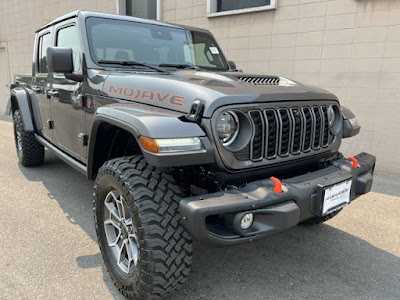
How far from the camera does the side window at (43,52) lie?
14.1 feet

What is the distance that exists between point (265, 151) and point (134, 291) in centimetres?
119

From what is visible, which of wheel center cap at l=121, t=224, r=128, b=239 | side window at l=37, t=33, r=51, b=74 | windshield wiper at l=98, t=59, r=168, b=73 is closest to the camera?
wheel center cap at l=121, t=224, r=128, b=239

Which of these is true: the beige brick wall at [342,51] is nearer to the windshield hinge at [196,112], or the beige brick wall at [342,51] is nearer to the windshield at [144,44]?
the windshield at [144,44]

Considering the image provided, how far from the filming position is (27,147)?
5.05 m

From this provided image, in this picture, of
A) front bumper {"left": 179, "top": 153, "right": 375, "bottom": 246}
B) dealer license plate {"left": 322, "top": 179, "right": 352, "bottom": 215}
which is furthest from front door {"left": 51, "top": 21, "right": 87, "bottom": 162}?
dealer license plate {"left": 322, "top": 179, "right": 352, "bottom": 215}

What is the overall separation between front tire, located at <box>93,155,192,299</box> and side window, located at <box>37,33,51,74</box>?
2.71 meters

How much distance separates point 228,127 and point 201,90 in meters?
0.29

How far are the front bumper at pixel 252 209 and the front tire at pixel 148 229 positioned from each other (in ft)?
0.58

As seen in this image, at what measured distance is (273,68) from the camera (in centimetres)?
634

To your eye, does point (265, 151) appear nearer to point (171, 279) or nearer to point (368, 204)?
point (171, 279)

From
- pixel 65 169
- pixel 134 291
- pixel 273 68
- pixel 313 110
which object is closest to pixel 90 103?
pixel 134 291

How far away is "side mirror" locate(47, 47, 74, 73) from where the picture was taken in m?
2.83

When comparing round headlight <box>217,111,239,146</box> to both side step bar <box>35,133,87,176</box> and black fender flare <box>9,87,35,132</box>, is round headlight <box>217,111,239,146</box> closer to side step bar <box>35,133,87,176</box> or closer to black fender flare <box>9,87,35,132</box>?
side step bar <box>35,133,87,176</box>

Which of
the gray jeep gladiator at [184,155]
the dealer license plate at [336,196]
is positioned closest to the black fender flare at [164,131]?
the gray jeep gladiator at [184,155]
